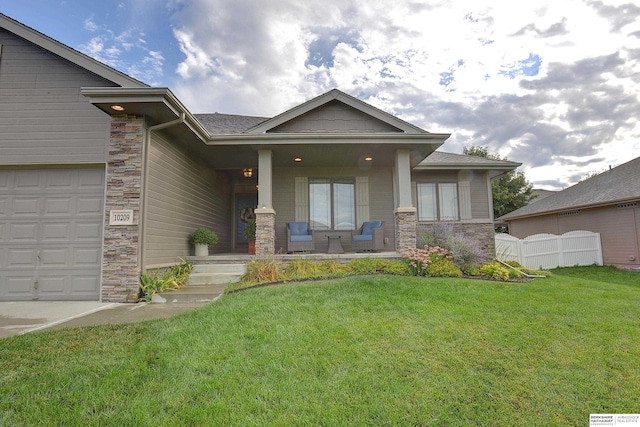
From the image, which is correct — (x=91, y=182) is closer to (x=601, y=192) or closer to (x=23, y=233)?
(x=23, y=233)

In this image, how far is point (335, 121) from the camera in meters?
8.56

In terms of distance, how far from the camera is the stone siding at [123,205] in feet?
17.1

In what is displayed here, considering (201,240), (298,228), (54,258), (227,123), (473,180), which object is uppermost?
(227,123)

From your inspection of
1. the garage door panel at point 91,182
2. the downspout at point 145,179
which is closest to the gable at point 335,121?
the downspout at point 145,179

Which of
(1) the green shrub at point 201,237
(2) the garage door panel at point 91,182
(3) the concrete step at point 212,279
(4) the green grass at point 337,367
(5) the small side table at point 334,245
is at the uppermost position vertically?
(2) the garage door panel at point 91,182

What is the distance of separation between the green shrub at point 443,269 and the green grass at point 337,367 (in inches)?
78.3

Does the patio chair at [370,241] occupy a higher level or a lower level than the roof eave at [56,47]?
lower

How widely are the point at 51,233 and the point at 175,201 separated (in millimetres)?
2151

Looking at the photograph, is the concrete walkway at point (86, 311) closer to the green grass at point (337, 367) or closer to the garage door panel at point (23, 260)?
the green grass at point (337, 367)

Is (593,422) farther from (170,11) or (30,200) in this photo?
(170,11)

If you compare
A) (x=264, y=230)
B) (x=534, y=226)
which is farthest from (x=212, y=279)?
(x=534, y=226)

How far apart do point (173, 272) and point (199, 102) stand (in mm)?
→ 10136

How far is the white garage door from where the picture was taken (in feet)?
17.6

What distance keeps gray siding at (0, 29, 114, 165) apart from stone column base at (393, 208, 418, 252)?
6268 millimetres
